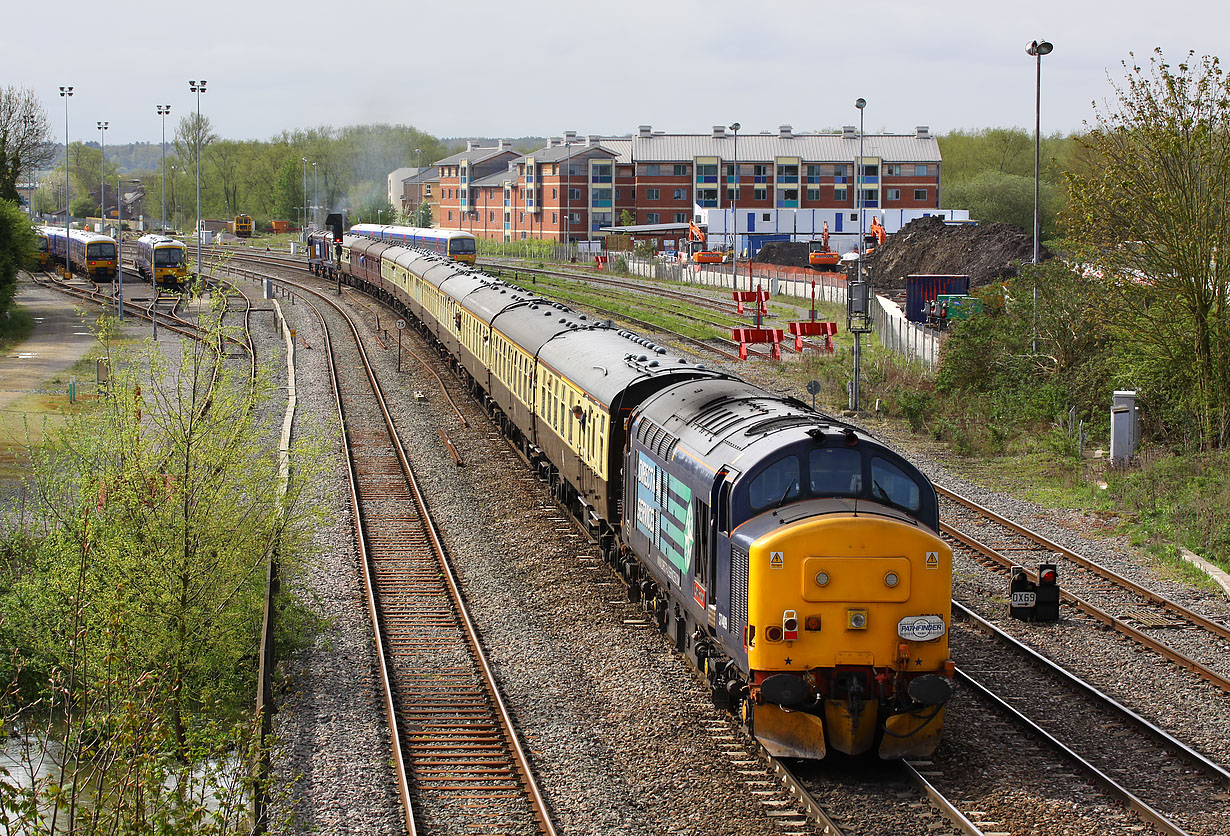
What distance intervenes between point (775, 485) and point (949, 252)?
177 feet

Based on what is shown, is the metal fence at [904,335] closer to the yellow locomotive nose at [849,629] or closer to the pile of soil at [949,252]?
the pile of soil at [949,252]

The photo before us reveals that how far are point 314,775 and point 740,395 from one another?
7089 mm

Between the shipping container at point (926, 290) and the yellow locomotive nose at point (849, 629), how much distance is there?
117 ft

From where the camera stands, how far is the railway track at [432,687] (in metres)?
12.1

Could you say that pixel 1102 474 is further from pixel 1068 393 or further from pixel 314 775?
pixel 314 775

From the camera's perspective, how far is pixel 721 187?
112 metres

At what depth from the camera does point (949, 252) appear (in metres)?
63.4

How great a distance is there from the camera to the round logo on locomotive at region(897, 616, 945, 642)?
1202 cm

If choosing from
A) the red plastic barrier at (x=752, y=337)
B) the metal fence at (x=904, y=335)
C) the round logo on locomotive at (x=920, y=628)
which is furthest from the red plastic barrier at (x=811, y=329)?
the round logo on locomotive at (x=920, y=628)

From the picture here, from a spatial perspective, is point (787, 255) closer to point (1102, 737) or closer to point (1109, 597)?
point (1109, 597)

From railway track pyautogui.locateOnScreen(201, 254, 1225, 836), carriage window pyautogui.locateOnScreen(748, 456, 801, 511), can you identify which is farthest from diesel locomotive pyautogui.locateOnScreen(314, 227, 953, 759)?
railway track pyautogui.locateOnScreen(201, 254, 1225, 836)

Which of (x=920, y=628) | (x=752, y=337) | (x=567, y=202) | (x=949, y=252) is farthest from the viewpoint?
(x=567, y=202)

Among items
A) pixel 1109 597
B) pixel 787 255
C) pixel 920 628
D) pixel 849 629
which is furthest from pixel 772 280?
pixel 849 629

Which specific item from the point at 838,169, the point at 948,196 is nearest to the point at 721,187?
the point at 838,169
